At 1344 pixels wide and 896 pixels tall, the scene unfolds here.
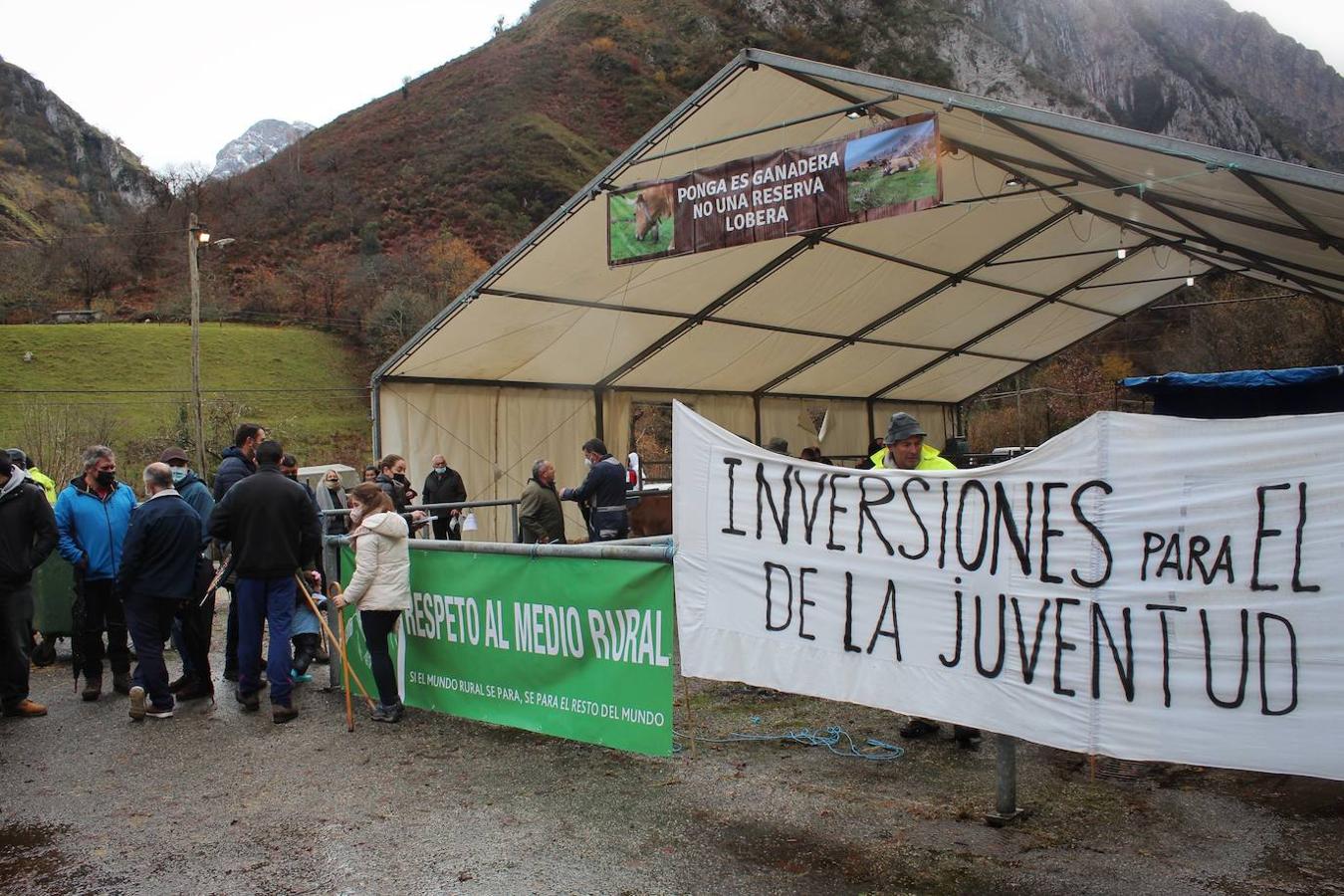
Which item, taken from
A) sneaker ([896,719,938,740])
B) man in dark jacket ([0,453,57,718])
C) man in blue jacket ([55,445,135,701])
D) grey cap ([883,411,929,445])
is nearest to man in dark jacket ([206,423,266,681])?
man in blue jacket ([55,445,135,701])

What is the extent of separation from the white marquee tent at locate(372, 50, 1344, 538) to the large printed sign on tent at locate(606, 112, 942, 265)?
50 cm

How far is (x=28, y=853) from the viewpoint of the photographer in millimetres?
4457

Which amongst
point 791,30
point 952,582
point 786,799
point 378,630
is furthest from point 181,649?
point 791,30

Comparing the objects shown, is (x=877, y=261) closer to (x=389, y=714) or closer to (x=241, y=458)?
(x=241, y=458)

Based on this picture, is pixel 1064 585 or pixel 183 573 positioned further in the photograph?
pixel 183 573

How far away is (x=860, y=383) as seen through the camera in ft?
66.6

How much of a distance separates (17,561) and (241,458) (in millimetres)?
1673

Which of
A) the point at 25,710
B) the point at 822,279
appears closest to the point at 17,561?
the point at 25,710

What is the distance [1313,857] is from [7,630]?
7941 millimetres

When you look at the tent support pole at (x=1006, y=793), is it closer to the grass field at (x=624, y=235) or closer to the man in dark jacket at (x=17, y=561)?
the man in dark jacket at (x=17, y=561)

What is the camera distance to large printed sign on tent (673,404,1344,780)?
3404mm

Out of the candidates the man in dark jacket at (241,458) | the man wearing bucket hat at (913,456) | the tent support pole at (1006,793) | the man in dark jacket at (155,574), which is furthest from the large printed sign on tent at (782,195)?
the tent support pole at (1006,793)

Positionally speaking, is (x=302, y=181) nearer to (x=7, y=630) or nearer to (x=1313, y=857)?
(x=7, y=630)

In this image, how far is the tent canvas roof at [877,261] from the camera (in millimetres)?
8938
